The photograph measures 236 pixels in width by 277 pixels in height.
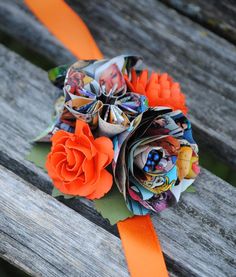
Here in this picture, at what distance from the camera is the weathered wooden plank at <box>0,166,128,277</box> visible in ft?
3.21

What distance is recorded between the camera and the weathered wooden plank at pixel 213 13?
1419mm

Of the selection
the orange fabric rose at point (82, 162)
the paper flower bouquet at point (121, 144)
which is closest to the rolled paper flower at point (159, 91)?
the paper flower bouquet at point (121, 144)

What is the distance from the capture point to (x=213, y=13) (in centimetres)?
143

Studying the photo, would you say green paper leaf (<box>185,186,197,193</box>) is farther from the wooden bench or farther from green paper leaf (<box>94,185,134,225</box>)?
green paper leaf (<box>94,185,134,225</box>)

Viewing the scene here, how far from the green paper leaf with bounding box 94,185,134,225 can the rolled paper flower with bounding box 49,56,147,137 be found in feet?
0.44

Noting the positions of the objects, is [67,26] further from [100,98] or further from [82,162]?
[82,162]

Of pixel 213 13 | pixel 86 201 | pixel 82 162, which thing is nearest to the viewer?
pixel 82 162

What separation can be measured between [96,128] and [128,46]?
1.39 feet

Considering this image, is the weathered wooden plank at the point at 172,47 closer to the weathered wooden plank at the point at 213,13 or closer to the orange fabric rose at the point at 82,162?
the weathered wooden plank at the point at 213,13

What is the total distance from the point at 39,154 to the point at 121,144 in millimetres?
237

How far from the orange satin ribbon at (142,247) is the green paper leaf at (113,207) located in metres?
0.02

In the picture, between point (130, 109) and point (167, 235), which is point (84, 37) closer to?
point (130, 109)

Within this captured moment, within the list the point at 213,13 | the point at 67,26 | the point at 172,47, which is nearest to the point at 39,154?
the point at 67,26

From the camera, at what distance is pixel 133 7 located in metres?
1.44
